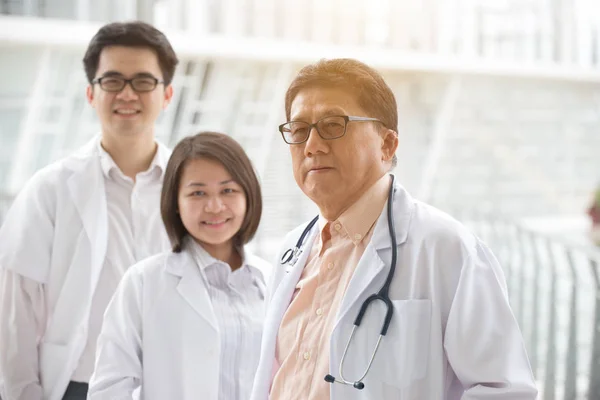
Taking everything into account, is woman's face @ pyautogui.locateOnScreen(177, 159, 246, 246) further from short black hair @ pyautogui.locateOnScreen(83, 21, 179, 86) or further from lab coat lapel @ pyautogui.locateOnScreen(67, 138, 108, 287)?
short black hair @ pyautogui.locateOnScreen(83, 21, 179, 86)

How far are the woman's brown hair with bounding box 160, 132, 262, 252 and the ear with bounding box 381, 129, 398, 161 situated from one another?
54 centimetres

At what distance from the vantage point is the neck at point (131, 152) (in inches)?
80.7

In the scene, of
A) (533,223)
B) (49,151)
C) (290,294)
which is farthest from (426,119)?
(290,294)

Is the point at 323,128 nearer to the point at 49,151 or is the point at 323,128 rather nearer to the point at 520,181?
the point at 49,151

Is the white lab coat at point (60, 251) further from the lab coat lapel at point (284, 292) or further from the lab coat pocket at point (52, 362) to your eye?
the lab coat lapel at point (284, 292)

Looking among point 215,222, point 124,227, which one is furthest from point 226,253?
point 124,227

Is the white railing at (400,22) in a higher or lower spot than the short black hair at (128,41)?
higher

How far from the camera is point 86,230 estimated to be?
2.00 meters

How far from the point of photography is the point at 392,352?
118 cm

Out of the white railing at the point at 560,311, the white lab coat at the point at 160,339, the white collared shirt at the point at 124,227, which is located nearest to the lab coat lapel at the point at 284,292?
the white lab coat at the point at 160,339

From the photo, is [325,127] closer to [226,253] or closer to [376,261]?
[376,261]

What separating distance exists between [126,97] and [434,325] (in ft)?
3.90

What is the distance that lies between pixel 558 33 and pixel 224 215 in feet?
24.4

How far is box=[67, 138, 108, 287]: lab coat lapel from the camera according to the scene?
1.98 metres
